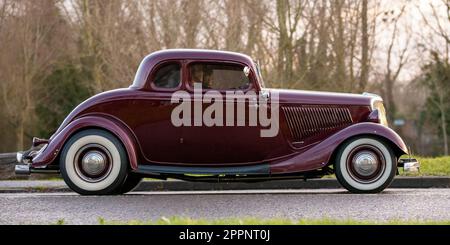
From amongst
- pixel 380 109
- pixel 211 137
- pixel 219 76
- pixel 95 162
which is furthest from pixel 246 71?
pixel 95 162

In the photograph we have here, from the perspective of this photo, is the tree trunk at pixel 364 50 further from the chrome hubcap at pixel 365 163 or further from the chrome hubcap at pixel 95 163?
the chrome hubcap at pixel 95 163

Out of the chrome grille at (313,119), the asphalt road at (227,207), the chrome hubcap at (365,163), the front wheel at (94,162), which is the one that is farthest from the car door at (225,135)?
the chrome hubcap at (365,163)

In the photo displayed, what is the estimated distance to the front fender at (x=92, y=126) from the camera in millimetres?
8664

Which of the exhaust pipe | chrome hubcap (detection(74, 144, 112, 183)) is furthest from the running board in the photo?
the exhaust pipe

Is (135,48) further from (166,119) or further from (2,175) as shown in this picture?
(166,119)

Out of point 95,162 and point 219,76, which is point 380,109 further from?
point 95,162

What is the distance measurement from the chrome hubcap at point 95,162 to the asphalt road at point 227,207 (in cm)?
35

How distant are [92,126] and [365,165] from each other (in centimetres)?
323

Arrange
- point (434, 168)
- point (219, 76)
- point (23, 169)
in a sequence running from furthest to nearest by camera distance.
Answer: point (434, 168)
point (219, 76)
point (23, 169)

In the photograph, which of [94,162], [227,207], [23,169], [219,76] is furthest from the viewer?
[219,76]

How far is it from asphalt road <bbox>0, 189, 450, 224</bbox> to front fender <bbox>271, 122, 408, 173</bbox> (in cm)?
34

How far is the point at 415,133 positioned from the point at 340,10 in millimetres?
23437

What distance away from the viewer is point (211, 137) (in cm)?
888
